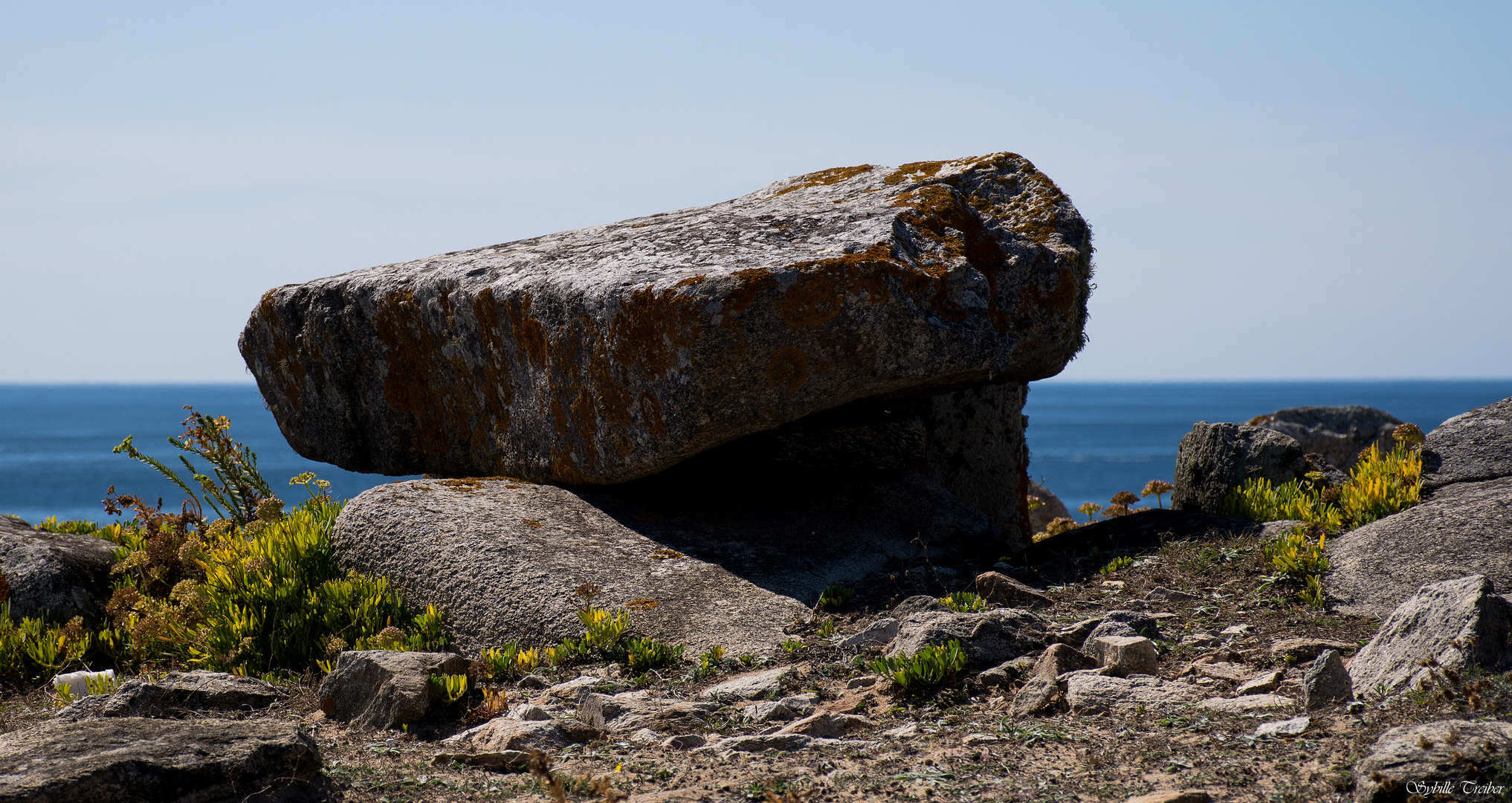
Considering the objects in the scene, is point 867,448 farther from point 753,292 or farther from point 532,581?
point 532,581

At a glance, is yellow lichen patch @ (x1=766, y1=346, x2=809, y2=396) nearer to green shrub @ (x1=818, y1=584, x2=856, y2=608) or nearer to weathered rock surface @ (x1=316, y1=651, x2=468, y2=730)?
green shrub @ (x1=818, y1=584, x2=856, y2=608)

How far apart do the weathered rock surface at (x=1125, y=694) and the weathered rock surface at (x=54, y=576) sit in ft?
20.2

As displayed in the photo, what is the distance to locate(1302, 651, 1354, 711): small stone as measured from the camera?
351cm

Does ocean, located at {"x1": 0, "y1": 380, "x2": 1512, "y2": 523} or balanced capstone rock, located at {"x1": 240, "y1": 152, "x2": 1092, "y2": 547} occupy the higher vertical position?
balanced capstone rock, located at {"x1": 240, "y1": 152, "x2": 1092, "y2": 547}

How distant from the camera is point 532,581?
544 cm

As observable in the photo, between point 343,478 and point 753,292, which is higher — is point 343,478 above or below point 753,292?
below

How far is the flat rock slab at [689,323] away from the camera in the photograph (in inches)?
214

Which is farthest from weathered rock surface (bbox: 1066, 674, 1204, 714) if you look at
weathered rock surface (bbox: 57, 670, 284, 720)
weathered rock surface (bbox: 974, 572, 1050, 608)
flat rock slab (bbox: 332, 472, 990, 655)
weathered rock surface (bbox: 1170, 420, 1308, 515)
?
weathered rock surface (bbox: 57, 670, 284, 720)

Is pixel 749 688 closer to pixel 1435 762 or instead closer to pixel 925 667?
pixel 925 667

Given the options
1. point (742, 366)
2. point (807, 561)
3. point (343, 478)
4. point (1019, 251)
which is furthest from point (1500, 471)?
point (343, 478)

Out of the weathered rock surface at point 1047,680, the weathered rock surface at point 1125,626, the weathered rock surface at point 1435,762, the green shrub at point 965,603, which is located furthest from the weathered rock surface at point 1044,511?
the weathered rock surface at point 1435,762

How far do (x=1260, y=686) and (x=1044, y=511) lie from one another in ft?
23.7

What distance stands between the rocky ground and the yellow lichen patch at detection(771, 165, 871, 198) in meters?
3.90

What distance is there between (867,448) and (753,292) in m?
1.95
